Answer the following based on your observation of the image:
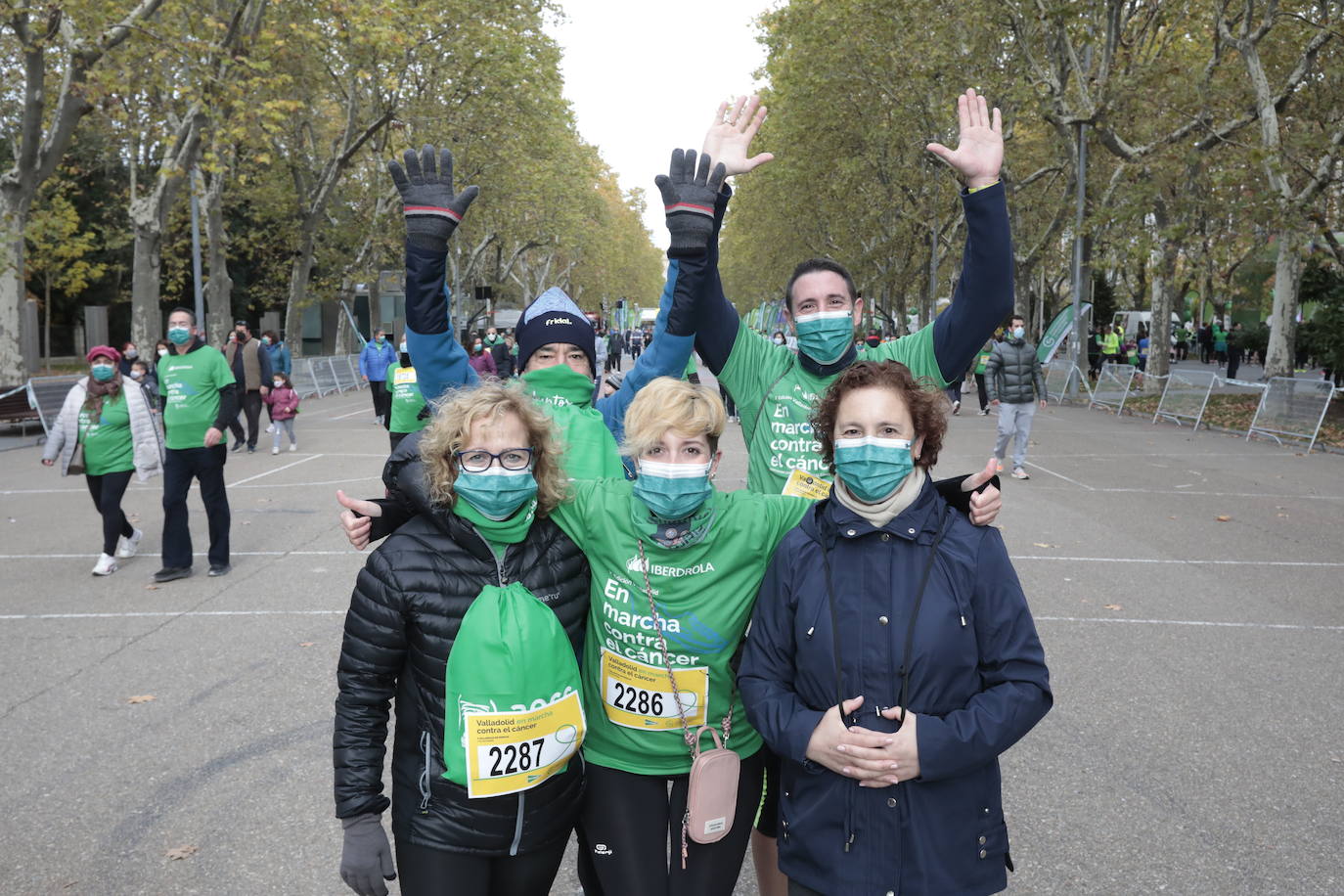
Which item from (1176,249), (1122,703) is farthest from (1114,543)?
(1176,249)

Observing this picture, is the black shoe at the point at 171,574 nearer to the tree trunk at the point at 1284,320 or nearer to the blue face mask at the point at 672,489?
the blue face mask at the point at 672,489

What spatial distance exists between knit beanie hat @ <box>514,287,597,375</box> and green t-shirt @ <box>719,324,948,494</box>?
1.73ft

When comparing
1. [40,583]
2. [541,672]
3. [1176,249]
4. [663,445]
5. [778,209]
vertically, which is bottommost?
[40,583]

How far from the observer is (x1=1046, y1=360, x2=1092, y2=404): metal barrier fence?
27.9 m

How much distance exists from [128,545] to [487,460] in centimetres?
797

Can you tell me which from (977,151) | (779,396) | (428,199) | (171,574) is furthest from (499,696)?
(171,574)

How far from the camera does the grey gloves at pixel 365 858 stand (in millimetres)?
2498

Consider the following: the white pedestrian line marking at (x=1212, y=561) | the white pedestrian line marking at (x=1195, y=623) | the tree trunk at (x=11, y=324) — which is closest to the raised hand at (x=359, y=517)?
the white pedestrian line marking at (x=1195, y=623)

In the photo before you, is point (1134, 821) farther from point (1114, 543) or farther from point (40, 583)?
point (40, 583)

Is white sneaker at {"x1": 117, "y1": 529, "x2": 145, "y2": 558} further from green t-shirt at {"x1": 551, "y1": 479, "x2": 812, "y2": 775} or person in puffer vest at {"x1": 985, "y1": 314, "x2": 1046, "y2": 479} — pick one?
person in puffer vest at {"x1": 985, "y1": 314, "x2": 1046, "y2": 479}

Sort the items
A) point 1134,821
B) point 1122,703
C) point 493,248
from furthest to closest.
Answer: point 493,248 → point 1122,703 → point 1134,821

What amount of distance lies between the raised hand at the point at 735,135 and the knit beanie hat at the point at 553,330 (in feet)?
2.40

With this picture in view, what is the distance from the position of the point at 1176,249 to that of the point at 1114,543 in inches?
620

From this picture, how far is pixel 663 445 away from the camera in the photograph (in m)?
2.81
